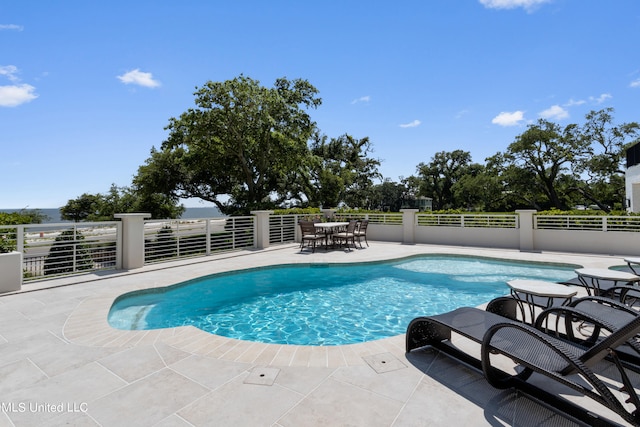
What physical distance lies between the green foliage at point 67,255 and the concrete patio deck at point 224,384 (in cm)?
313

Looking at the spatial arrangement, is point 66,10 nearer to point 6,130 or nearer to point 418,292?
point 418,292

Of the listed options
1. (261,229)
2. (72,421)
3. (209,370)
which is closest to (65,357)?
(72,421)

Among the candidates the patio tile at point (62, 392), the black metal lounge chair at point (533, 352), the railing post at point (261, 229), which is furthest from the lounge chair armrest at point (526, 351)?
the railing post at point (261, 229)

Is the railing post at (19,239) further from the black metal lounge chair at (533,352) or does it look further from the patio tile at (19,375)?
the black metal lounge chair at (533,352)

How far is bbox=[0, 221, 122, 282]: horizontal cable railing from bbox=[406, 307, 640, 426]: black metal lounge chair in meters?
7.18

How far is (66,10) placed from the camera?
711 cm

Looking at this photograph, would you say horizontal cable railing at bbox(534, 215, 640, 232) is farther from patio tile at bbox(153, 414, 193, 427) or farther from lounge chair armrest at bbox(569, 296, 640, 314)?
patio tile at bbox(153, 414, 193, 427)

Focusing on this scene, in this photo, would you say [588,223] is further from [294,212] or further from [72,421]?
[72,421]

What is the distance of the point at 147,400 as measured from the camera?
2436 mm

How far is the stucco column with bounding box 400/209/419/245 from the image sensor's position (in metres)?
12.3

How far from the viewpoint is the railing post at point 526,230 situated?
408 inches

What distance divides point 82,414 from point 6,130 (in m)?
24.2

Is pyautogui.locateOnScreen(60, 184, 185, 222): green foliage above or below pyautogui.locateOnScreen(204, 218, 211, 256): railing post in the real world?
above

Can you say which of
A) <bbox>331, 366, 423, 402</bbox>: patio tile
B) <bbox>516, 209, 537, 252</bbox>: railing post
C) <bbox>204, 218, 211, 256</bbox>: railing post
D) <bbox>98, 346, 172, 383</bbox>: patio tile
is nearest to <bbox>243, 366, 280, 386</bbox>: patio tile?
<bbox>331, 366, 423, 402</bbox>: patio tile
